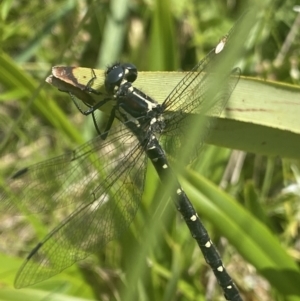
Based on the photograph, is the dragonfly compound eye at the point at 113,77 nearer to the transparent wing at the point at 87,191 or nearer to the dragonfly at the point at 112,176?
the dragonfly at the point at 112,176

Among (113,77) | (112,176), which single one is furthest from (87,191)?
(113,77)

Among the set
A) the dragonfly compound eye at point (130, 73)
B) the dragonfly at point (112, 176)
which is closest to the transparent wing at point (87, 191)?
the dragonfly at point (112, 176)

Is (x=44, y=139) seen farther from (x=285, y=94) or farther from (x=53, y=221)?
(x=285, y=94)

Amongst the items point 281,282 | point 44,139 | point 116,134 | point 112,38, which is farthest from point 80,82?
point 44,139

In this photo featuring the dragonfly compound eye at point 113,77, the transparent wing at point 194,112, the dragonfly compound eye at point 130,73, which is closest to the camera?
the transparent wing at point 194,112

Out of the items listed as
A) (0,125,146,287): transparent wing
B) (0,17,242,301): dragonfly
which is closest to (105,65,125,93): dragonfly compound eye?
(0,17,242,301): dragonfly

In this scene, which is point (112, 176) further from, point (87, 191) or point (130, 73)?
point (130, 73)
